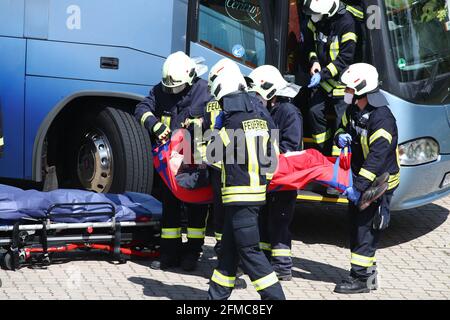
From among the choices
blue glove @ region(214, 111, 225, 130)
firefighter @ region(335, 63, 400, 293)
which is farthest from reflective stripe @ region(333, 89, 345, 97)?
blue glove @ region(214, 111, 225, 130)

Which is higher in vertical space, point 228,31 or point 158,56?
point 228,31

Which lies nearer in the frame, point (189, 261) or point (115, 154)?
point (189, 261)

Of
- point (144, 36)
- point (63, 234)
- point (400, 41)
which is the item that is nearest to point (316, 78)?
point (400, 41)

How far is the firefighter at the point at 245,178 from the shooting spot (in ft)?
25.5

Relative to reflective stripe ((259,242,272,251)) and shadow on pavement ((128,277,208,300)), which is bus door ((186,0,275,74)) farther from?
shadow on pavement ((128,277,208,300))

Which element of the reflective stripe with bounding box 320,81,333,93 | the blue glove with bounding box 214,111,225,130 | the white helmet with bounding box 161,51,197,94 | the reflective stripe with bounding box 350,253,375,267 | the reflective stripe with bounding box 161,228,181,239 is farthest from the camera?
the reflective stripe with bounding box 320,81,333,93

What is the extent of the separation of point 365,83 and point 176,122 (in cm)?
160

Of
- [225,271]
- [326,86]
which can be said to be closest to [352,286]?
[225,271]

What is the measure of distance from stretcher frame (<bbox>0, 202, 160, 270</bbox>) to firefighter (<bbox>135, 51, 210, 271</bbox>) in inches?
9.7

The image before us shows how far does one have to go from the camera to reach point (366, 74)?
8695mm

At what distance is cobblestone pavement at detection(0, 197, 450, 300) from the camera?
8.63m

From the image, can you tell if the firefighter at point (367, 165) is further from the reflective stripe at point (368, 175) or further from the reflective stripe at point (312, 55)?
the reflective stripe at point (312, 55)

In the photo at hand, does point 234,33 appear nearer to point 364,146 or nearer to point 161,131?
point 161,131

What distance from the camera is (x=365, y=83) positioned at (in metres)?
8.71
